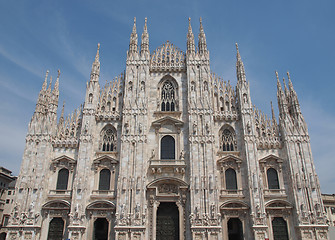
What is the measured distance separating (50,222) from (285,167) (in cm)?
2208

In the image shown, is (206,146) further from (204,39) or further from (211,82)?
(204,39)

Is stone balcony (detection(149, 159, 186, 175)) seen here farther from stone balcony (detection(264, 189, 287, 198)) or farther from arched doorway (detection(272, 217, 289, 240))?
arched doorway (detection(272, 217, 289, 240))

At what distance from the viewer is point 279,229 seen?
86.7 feet

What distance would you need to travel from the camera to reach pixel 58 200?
1059 inches

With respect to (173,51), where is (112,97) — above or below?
below

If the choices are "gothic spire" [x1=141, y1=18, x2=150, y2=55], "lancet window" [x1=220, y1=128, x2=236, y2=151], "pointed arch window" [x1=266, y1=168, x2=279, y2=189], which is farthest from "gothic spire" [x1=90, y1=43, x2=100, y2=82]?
"pointed arch window" [x1=266, y1=168, x2=279, y2=189]

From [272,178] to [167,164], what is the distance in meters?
9.96

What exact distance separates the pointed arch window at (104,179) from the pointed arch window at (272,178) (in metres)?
15.0

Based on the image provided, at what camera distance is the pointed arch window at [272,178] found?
91.8 feet

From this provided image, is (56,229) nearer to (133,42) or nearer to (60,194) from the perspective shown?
(60,194)

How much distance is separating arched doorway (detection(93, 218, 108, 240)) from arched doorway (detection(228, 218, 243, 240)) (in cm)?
1105

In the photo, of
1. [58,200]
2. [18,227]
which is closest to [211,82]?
[58,200]

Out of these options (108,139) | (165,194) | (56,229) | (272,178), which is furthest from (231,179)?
(56,229)

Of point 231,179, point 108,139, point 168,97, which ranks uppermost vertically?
point 168,97
